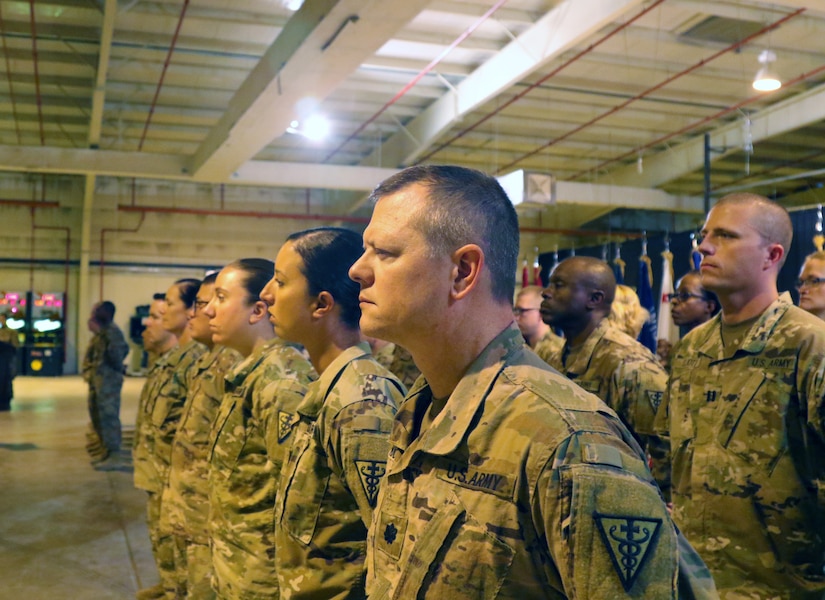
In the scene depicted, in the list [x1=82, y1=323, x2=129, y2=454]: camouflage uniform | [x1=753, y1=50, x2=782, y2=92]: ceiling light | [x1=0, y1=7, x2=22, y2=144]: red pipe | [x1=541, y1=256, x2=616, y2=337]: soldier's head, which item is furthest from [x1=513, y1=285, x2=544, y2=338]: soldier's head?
[x1=0, y1=7, x2=22, y2=144]: red pipe

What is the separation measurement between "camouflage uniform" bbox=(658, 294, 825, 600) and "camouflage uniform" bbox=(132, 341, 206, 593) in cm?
245

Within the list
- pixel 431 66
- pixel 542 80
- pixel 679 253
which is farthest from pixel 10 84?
pixel 679 253

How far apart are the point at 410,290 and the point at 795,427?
1483 millimetres

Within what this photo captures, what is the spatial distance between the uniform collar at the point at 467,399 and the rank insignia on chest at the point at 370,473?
0.43 metres

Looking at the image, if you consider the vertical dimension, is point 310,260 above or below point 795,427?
above

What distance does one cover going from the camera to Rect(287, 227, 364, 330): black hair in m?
2.10

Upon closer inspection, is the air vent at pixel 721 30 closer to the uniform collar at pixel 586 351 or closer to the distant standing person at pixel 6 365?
the uniform collar at pixel 586 351

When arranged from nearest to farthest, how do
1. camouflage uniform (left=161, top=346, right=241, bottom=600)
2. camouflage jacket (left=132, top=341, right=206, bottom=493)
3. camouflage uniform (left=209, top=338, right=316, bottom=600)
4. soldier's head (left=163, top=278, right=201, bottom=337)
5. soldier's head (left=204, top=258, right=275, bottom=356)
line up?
camouflage uniform (left=209, top=338, right=316, bottom=600) < soldier's head (left=204, top=258, right=275, bottom=356) < camouflage uniform (left=161, top=346, right=241, bottom=600) < camouflage jacket (left=132, top=341, right=206, bottom=493) < soldier's head (left=163, top=278, right=201, bottom=337)

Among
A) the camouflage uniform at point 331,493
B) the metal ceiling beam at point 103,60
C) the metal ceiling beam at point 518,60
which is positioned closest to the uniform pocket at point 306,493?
the camouflage uniform at point 331,493

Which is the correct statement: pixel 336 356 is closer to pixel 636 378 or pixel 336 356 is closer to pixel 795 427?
pixel 795 427

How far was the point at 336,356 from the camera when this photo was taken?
6.81 feet

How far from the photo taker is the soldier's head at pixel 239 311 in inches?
113

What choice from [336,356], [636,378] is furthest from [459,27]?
[336,356]

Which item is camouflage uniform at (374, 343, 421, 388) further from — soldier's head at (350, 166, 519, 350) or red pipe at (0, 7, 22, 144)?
red pipe at (0, 7, 22, 144)
